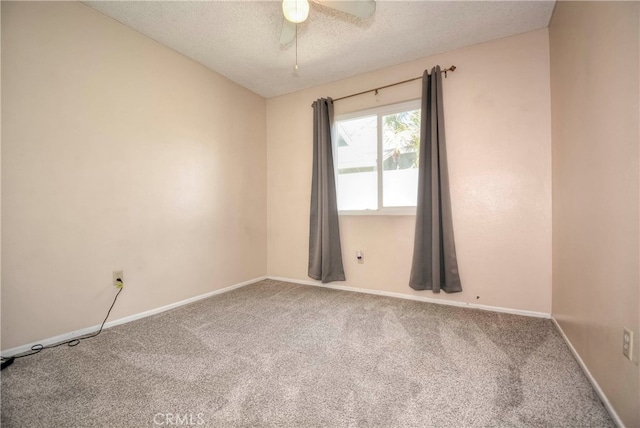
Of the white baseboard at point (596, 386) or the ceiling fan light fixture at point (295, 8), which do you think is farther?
the ceiling fan light fixture at point (295, 8)

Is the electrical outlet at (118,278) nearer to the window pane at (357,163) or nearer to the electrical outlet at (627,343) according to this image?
the window pane at (357,163)

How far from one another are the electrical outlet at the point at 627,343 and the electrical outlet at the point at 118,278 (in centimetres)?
313

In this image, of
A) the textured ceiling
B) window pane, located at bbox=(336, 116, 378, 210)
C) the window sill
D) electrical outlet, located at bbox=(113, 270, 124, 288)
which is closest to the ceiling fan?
the textured ceiling

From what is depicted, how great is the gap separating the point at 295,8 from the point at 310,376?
2212 mm

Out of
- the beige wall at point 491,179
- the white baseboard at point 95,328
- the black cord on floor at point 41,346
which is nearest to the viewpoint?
the black cord on floor at point 41,346

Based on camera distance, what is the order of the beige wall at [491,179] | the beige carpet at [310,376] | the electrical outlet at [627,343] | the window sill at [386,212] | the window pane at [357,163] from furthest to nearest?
the window pane at [357,163]
the window sill at [386,212]
the beige wall at [491,179]
the beige carpet at [310,376]
the electrical outlet at [627,343]

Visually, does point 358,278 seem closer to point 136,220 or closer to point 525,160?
point 525,160

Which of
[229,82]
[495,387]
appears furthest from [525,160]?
[229,82]

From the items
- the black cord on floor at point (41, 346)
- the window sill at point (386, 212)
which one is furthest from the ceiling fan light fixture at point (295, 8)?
the black cord on floor at point (41, 346)

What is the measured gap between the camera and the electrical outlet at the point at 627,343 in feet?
3.24

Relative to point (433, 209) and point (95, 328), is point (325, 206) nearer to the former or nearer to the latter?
point (433, 209)

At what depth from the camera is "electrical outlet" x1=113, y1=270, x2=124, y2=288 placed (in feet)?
6.77

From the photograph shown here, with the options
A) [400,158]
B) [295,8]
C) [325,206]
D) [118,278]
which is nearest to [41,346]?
[118,278]

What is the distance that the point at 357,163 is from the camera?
3.02 meters
